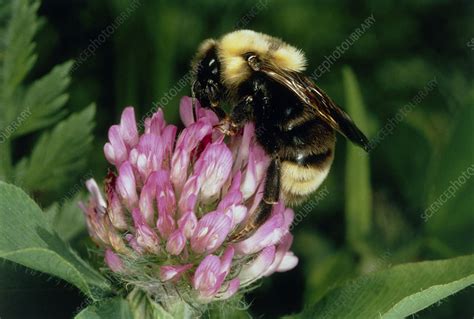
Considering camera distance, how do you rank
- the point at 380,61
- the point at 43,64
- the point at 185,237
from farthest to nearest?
1. the point at 380,61
2. the point at 43,64
3. the point at 185,237

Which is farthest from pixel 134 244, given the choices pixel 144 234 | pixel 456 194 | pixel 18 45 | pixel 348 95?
pixel 456 194

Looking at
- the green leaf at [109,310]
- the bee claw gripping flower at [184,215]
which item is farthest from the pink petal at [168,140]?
the green leaf at [109,310]

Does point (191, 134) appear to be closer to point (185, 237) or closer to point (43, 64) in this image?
point (185, 237)

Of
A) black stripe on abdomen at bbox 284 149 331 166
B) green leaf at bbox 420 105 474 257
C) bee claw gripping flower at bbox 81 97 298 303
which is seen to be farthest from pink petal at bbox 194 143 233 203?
green leaf at bbox 420 105 474 257

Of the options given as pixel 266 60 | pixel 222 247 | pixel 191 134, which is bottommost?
pixel 222 247

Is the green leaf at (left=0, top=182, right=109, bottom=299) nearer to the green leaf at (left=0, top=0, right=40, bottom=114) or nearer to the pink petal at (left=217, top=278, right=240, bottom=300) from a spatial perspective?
the pink petal at (left=217, top=278, right=240, bottom=300)

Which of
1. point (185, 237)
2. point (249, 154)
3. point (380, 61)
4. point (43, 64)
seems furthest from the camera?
point (380, 61)

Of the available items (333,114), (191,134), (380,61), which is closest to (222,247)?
(191,134)
